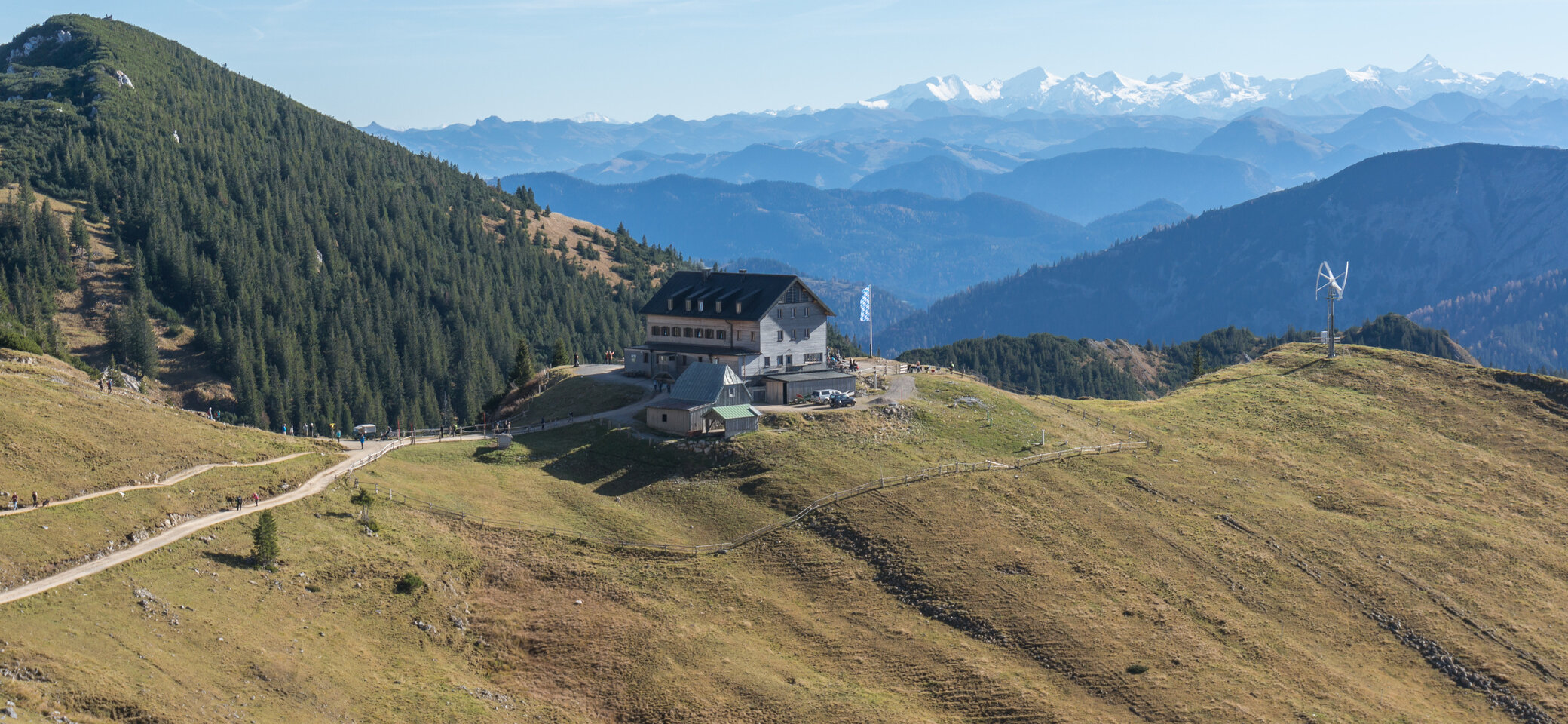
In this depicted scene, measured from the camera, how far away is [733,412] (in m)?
86.3

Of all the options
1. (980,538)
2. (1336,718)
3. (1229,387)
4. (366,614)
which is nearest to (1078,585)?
(980,538)

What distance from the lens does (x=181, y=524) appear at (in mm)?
58531

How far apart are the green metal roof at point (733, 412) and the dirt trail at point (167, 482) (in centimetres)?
3001

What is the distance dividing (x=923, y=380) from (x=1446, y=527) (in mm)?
45031

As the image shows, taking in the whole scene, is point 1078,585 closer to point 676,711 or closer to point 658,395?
point 676,711

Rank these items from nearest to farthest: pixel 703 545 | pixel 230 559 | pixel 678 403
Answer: pixel 230 559 → pixel 703 545 → pixel 678 403

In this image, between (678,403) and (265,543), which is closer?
(265,543)

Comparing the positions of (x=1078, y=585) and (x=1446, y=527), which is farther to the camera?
(x=1446, y=527)

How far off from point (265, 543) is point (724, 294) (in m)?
57.0

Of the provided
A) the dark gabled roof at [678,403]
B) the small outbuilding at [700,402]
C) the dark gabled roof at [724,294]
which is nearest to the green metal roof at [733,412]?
the small outbuilding at [700,402]

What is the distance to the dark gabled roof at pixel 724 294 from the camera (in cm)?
10225

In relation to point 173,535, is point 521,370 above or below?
above

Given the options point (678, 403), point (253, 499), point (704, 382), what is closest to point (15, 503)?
point (253, 499)

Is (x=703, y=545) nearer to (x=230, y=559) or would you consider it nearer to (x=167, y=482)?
(x=230, y=559)
